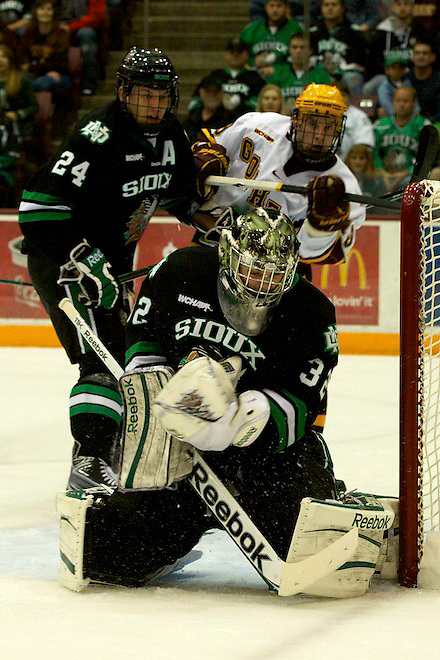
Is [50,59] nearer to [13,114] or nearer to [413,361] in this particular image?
[13,114]

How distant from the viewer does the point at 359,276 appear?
575 cm

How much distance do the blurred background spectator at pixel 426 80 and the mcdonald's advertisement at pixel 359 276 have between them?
44.8 inches

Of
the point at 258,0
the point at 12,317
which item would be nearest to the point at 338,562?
the point at 12,317

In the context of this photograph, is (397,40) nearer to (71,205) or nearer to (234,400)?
(71,205)

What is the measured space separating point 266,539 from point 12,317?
3.90 metres

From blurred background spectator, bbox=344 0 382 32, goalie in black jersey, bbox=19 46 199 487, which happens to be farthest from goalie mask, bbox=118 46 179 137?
blurred background spectator, bbox=344 0 382 32

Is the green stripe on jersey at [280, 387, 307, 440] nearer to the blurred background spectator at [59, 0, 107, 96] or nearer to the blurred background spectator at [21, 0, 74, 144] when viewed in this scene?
the blurred background spectator at [21, 0, 74, 144]

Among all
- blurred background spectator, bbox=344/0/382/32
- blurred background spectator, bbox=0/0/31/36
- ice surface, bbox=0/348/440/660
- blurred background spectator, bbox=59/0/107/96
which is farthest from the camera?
blurred background spectator, bbox=0/0/31/36

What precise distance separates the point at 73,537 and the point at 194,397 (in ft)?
1.38

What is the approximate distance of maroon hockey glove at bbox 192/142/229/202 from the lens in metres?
3.20

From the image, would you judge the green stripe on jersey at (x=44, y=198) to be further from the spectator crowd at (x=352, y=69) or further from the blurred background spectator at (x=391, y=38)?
the blurred background spectator at (x=391, y=38)

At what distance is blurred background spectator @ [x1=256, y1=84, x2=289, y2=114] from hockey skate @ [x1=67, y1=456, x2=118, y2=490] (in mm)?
3356

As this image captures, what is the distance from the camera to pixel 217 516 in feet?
7.34

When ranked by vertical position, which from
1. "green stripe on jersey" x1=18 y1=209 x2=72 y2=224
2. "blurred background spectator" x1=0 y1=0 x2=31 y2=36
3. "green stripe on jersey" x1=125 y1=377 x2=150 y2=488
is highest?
"green stripe on jersey" x1=18 y1=209 x2=72 y2=224
